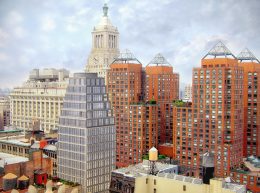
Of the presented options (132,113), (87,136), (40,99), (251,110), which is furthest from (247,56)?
(40,99)

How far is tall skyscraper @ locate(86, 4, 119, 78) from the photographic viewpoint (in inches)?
6476

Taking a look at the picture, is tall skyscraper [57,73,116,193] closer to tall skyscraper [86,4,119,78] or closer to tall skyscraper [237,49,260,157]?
tall skyscraper [237,49,260,157]

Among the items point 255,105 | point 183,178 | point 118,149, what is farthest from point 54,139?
point 255,105

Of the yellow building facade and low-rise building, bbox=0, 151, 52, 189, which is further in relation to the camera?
low-rise building, bbox=0, 151, 52, 189

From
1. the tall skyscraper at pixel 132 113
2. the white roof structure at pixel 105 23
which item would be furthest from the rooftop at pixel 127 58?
the white roof structure at pixel 105 23

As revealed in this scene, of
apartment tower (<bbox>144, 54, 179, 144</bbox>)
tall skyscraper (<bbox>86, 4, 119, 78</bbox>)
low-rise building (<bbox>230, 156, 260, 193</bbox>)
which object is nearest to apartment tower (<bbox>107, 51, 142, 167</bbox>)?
apartment tower (<bbox>144, 54, 179, 144</bbox>)

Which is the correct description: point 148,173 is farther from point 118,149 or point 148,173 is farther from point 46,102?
point 46,102

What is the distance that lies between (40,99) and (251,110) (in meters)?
87.0

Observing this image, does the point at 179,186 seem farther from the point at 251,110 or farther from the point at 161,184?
the point at 251,110

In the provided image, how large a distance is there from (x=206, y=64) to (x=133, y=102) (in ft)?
85.9

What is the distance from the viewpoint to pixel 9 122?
611 ft

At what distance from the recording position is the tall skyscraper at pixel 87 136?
7906cm

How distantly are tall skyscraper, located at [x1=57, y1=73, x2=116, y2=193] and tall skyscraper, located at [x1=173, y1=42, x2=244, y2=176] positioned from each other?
943 inches

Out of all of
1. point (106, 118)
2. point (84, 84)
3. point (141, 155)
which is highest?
point (84, 84)
